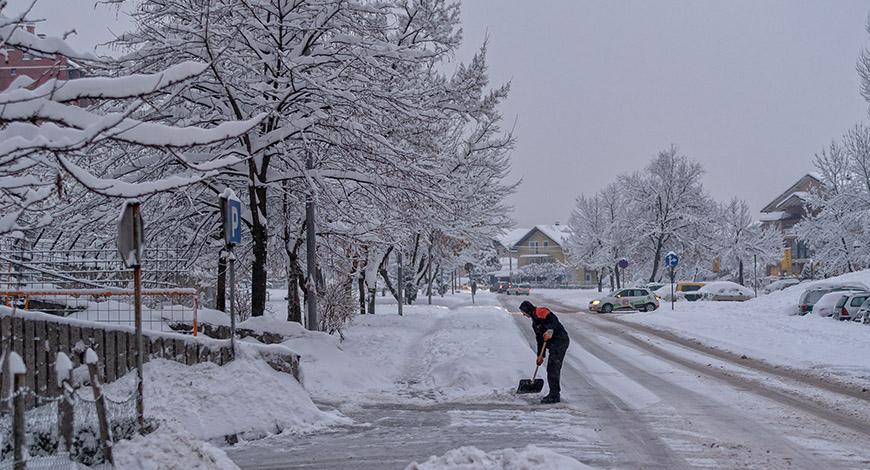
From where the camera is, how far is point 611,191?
76312 mm

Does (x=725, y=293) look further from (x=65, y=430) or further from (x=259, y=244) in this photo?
(x=65, y=430)

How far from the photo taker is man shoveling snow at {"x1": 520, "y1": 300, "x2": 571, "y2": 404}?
39.3ft

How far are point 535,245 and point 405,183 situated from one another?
364 ft

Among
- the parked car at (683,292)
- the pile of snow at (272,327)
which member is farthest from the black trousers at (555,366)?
the parked car at (683,292)

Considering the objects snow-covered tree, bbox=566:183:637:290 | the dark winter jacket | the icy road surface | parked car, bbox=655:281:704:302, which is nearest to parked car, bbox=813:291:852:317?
the icy road surface

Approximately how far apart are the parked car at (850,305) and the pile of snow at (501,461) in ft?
71.4

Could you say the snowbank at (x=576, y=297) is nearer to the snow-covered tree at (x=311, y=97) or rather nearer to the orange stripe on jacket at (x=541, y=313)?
the snow-covered tree at (x=311, y=97)

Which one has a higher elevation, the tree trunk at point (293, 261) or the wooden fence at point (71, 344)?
the tree trunk at point (293, 261)

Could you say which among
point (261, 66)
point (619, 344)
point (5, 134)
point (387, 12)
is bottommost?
point (619, 344)

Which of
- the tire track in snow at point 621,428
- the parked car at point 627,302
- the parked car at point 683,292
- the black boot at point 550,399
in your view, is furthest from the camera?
the parked car at point 683,292

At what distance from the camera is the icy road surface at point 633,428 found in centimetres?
816

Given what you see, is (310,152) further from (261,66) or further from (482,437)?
(482,437)

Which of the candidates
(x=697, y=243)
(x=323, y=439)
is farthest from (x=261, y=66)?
(x=697, y=243)

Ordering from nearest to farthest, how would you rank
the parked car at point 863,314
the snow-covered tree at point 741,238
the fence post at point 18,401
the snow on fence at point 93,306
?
the fence post at point 18,401
the snow on fence at point 93,306
the parked car at point 863,314
the snow-covered tree at point 741,238
